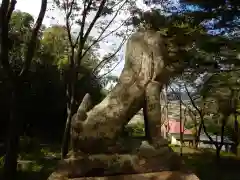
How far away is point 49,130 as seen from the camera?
1847 centimetres

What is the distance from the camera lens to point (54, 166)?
11.4 metres

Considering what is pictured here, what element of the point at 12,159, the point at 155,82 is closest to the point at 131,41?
the point at 155,82

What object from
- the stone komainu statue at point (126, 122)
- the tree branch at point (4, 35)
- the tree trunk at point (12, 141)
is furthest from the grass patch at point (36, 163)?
the stone komainu statue at point (126, 122)

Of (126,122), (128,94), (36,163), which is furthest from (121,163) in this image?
(36,163)

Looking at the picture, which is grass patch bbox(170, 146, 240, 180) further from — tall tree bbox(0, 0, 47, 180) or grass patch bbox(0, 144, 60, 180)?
tall tree bbox(0, 0, 47, 180)

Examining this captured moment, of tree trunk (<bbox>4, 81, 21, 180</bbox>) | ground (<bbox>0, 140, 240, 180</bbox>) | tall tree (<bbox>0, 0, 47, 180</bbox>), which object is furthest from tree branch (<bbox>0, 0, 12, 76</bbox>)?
ground (<bbox>0, 140, 240, 180</bbox>)

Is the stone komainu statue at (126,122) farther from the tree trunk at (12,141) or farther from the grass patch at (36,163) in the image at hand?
the grass patch at (36,163)

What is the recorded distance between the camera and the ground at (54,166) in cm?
1046

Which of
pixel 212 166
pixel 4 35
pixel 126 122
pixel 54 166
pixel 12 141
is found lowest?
pixel 212 166

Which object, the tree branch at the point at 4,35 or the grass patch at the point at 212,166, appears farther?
the grass patch at the point at 212,166

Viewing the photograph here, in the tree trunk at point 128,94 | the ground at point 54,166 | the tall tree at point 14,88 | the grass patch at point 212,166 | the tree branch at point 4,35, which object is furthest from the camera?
the grass patch at point 212,166

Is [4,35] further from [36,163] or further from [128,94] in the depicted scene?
[36,163]

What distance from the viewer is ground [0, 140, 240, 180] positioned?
1046cm

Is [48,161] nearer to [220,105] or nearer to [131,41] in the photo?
[220,105]
